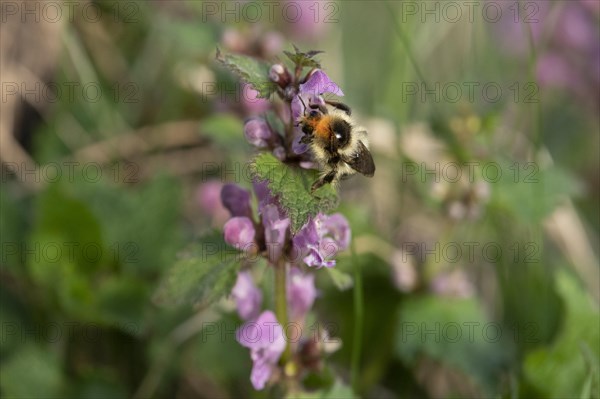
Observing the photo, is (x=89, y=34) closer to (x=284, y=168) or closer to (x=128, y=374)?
(x=128, y=374)

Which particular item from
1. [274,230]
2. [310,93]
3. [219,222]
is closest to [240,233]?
[274,230]

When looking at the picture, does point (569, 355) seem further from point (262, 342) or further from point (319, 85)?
point (319, 85)

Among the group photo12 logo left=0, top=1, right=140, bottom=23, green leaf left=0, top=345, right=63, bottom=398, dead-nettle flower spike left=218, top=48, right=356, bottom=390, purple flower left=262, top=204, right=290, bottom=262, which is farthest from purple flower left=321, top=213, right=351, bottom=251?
photo12 logo left=0, top=1, right=140, bottom=23

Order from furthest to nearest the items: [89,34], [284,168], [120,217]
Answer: [89,34], [120,217], [284,168]

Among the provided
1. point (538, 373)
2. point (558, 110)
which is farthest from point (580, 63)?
point (538, 373)

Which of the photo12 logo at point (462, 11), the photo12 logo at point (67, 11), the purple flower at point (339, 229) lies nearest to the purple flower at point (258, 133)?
the purple flower at point (339, 229)
